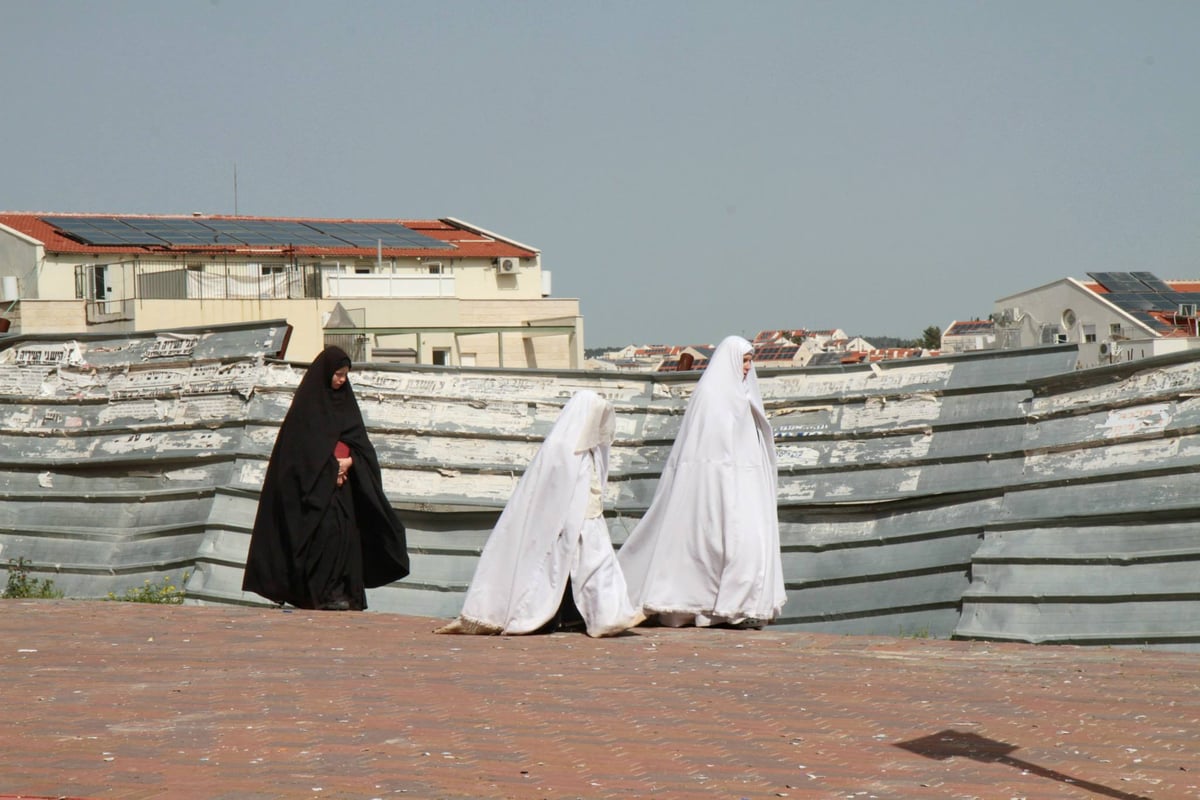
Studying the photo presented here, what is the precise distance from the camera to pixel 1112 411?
9734mm

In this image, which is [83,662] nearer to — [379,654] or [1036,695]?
[379,654]

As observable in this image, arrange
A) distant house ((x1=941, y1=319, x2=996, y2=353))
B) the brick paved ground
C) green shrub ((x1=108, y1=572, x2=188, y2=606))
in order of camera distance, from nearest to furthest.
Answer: the brick paved ground < green shrub ((x1=108, y1=572, x2=188, y2=606)) < distant house ((x1=941, y1=319, x2=996, y2=353))

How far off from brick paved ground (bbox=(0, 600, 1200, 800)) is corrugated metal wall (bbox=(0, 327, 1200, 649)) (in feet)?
3.27

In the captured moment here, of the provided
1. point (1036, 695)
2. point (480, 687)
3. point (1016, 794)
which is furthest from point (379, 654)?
point (1016, 794)

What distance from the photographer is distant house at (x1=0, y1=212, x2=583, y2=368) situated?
39.4 m

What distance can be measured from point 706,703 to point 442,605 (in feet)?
16.8

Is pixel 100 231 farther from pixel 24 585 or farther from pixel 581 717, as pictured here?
pixel 581 717

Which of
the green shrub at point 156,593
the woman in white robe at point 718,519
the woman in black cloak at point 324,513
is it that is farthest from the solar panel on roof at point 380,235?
the woman in white robe at point 718,519

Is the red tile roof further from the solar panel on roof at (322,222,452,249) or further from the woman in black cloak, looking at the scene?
the woman in black cloak

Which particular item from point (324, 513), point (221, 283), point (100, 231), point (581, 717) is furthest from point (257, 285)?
point (581, 717)

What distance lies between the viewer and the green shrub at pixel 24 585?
1223cm

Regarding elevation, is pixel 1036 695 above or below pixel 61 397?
below

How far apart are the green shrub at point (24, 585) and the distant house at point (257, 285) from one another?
69.7 feet

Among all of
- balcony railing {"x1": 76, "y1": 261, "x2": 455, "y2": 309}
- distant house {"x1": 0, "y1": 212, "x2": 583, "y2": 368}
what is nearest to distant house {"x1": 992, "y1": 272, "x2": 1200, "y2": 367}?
distant house {"x1": 0, "y1": 212, "x2": 583, "y2": 368}
